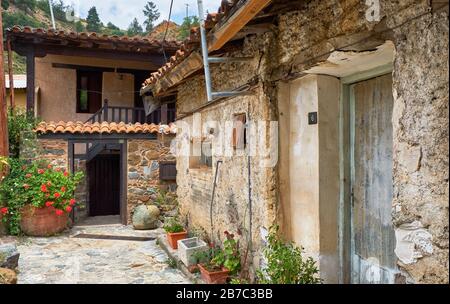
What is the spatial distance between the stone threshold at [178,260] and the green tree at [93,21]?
882 inches

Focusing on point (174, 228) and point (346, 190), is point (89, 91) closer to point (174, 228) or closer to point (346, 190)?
point (174, 228)

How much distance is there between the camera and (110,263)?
18.9 feet

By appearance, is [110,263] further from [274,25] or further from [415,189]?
[415,189]

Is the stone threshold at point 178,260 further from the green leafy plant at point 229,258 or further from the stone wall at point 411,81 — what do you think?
the stone wall at point 411,81

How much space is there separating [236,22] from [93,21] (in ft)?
87.4

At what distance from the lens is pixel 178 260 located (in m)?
5.50

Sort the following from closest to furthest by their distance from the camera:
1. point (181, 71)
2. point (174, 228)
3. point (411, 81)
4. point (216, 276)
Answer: point (411, 81) < point (216, 276) < point (181, 71) < point (174, 228)

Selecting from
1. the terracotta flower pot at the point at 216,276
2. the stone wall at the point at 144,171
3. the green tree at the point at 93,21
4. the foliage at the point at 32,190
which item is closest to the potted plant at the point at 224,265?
the terracotta flower pot at the point at 216,276

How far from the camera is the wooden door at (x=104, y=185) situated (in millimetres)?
11367

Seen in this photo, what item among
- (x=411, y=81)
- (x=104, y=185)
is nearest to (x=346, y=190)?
(x=411, y=81)
